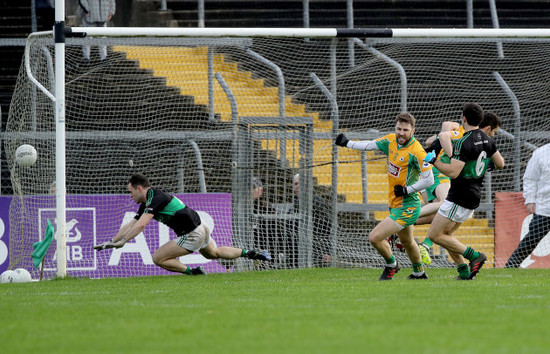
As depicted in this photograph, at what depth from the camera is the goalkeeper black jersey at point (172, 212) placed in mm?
13055

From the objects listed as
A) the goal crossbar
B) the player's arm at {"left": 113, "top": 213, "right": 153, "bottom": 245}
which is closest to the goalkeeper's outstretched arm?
the player's arm at {"left": 113, "top": 213, "right": 153, "bottom": 245}

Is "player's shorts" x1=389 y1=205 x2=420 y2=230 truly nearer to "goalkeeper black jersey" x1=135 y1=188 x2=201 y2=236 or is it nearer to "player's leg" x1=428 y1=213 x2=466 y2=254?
"player's leg" x1=428 y1=213 x2=466 y2=254

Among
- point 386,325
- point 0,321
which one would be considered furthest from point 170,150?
point 386,325

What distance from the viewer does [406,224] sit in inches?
438

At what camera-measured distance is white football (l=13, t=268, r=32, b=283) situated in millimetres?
12703

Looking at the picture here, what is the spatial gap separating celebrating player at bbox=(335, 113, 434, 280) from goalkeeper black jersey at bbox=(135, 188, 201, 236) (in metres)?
3.04

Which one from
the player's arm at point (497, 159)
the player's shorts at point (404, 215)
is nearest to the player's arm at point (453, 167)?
the player's arm at point (497, 159)

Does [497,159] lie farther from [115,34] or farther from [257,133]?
[115,34]

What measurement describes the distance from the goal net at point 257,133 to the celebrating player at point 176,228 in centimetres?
93

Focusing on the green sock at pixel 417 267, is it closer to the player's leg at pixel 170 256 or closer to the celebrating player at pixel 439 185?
the celebrating player at pixel 439 185

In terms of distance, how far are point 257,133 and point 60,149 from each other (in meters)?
3.57

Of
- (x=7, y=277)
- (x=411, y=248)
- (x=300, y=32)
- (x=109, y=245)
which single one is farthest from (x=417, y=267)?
(x=7, y=277)

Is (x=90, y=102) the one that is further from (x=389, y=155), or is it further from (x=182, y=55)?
(x=389, y=155)

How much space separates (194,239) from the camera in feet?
43.9
